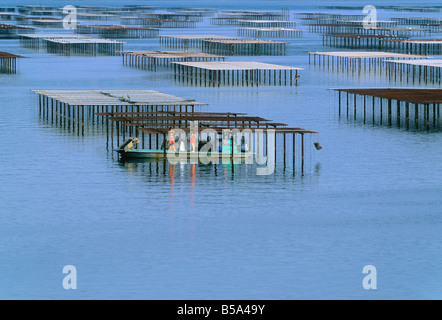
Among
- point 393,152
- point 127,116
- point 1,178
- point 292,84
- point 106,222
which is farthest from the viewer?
point 292,84

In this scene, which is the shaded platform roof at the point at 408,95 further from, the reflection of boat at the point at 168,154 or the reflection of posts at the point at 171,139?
the reflection of posts at the point at 171,139

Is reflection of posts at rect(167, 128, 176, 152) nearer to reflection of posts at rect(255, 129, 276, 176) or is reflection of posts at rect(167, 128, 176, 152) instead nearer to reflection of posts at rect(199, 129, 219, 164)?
reflection of posts at rect(199, 129, 219, 164)

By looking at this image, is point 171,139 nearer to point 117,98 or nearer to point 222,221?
point 222,221

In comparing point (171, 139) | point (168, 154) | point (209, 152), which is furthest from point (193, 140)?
point (168, 154)

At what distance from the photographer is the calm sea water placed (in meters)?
34.8

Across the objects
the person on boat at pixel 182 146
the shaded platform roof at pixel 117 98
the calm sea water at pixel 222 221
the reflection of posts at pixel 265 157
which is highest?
the shaded platform roof at pixel 117 98

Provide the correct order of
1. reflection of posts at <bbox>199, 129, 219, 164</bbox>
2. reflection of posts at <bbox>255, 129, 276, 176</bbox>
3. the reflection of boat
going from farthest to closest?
reflection of posts at <bbox>199, 129, 219, 164</bbox>, the reflection of boat, reflection of posts at <bbox>255, 129, 276, 176</bbox>

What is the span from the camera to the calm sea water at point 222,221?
34.8 metres

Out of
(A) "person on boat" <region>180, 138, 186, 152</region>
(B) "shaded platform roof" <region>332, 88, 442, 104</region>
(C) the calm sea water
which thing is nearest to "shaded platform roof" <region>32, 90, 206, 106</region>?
(C) the calm sea water

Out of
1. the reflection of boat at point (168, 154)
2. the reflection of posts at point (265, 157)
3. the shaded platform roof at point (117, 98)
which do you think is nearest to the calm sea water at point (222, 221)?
the reflection of posts at point (265, 157)

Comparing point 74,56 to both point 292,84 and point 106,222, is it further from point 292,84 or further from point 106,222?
point 106,222
